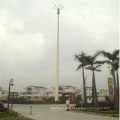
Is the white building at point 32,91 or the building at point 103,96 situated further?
the white building at point 32,91

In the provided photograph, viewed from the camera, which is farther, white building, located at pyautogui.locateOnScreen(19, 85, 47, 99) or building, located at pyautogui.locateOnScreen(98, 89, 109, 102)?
white building, located at pyautogui.locateOnScreen(19, 85, 47, 99)

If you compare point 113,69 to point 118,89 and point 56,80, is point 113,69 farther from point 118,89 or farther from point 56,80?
point 56,80

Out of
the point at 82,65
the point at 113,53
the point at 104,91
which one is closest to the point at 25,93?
the point at 104,91

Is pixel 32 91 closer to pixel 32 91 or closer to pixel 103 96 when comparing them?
pixel 32 91

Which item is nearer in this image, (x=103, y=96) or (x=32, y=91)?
(x=103, y=96)

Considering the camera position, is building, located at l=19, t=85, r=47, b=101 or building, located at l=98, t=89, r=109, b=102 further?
building, located at l=19, t=85, r=47, b=101

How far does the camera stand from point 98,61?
26219mm

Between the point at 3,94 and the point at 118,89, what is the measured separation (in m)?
73.0

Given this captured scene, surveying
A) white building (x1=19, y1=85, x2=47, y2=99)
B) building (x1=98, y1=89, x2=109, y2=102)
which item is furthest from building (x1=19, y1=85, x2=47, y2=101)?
building (x1=98, y1=89, x2=109, y2=102)

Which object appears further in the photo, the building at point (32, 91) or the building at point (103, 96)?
the building at point (32, 91)

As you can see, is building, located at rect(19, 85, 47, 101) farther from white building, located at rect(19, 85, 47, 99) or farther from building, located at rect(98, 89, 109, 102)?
building, located at rect(98, 89, 109, 102)

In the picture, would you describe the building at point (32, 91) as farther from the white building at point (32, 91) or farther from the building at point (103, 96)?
the building at point (103, 96)

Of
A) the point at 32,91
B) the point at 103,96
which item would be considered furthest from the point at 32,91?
the point at 103,96

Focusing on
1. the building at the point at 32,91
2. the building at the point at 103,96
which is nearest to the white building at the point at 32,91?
the building at the point at 32,91
